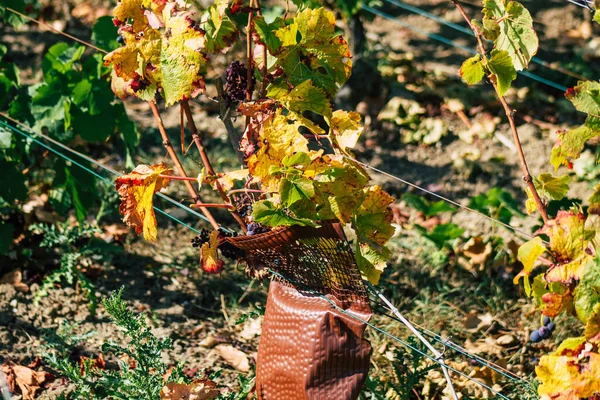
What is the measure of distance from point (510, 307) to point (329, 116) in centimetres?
150

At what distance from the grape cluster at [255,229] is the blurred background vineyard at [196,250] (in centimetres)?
34

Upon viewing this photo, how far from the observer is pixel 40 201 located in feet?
10.8

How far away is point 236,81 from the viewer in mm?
1942

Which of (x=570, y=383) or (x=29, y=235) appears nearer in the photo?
(x=570, y=383)

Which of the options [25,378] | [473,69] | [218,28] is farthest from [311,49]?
[25,378]

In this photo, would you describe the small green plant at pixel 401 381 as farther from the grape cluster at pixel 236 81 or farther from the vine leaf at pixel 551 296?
the grape cluster at pixel 236 81

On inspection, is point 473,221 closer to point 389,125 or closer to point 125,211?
point 389,125

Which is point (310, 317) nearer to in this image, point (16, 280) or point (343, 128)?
point (343, 128)

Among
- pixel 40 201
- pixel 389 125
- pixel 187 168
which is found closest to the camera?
pixel 40 201

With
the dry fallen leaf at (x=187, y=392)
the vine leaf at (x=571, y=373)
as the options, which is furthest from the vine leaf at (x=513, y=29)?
the dry fallen leaf at (x=187, y=392)

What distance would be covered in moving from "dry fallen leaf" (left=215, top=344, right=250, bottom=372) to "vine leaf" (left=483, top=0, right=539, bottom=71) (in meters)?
1.41

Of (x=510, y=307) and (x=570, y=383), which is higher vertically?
(x=570, y=383)

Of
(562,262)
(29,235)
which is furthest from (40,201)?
(562,262)

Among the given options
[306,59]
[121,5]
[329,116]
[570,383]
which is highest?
[121,5]
